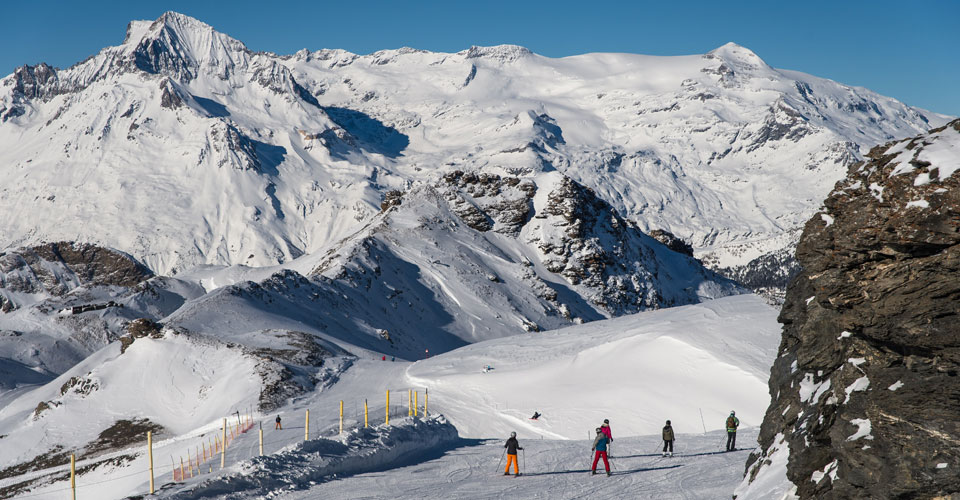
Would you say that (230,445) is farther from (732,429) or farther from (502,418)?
(732,429)

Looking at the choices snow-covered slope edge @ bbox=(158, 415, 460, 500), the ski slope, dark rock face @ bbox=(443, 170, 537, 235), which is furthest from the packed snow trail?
dark rock face @ bbox=(443, 170, 537, 235)

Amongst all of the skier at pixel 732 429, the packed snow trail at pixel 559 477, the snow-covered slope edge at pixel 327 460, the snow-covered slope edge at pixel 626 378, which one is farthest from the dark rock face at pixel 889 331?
the snow-covered slope edge at pixel 626 378

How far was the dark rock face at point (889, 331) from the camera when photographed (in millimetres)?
14750

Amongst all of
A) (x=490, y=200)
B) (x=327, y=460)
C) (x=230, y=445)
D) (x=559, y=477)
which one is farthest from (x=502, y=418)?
(x=490, y=200)

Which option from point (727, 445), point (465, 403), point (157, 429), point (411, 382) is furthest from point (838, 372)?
point (157, 429)

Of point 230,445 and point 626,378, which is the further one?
point 626,378

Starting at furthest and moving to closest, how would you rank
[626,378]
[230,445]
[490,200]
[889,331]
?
[490,200] < [626,378] < [230,445] < [889,331]

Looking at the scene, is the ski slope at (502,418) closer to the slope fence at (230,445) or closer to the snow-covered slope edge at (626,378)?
the snow-covered slope edge at (626,378)

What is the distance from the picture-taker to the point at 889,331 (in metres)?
15.9

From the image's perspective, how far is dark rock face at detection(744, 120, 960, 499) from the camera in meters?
14.8

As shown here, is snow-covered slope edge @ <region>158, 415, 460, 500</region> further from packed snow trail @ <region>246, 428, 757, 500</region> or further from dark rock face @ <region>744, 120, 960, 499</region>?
dark rock face @ <region>744, 120, 960, 499</region>

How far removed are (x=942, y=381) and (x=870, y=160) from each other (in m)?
5.01

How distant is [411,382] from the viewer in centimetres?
6606

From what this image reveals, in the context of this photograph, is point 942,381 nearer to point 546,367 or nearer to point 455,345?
point 546,367
